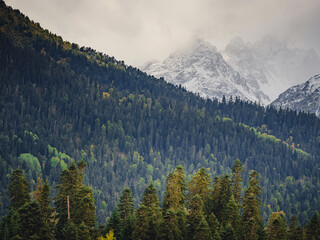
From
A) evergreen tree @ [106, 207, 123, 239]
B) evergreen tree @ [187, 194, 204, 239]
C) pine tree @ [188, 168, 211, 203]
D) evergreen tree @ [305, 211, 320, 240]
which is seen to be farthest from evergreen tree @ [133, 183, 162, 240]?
evergreen tree @ [305, 211, 320, 240]

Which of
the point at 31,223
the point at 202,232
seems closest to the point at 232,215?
the point at 202,232

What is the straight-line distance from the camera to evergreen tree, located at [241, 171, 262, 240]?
289 feet

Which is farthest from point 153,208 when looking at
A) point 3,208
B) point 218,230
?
point 3,208

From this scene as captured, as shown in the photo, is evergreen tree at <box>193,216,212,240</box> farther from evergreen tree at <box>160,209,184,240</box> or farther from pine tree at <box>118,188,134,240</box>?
pine tree at <box>118,188,134,240</box>

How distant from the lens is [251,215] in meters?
92.2

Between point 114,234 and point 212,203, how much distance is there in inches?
795

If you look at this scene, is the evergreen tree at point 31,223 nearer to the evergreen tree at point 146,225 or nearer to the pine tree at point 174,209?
the evergreen tree at point 146,225

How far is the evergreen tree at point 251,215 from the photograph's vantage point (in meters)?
88.1

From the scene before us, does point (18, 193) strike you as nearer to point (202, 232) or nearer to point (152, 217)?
point (152, 217)

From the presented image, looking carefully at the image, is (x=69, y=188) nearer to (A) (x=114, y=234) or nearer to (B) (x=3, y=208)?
(A) (x=114, y=234)

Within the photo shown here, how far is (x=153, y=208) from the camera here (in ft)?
289

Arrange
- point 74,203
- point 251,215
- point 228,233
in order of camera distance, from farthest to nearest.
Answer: point 251,215
point 74,203
point 228,233

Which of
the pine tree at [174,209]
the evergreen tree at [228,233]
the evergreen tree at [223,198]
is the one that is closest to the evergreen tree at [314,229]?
the evergreen tree at [223,198]

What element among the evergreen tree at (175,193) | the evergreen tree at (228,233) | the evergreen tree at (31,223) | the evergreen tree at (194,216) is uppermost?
the evergreen tree at (175,193)
